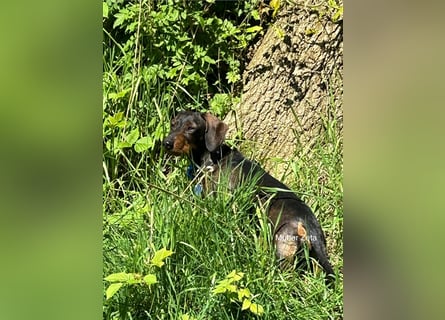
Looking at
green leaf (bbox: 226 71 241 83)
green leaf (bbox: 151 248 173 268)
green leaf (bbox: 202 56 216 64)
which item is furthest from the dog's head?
green leaf (bbox: 151 248 173 268)

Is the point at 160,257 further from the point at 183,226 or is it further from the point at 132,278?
the point at 183,226

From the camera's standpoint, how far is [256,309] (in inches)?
91.6

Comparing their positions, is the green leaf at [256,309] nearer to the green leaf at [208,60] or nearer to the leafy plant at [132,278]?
the leafy plant at [132,278]

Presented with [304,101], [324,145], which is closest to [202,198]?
[324,145]

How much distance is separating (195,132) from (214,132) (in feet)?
0.44

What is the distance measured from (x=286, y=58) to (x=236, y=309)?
241cm

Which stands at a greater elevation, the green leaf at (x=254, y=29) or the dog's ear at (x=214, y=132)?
the green leaf at (x=254, y=29)

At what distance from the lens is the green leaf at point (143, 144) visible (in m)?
3.77

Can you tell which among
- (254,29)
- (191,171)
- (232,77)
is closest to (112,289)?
(191,171)

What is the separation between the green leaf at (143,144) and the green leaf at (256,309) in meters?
1.63

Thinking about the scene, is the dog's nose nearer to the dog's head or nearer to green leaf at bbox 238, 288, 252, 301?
the dog's head

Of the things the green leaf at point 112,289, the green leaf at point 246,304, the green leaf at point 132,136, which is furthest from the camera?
the green leaf at point 132,136

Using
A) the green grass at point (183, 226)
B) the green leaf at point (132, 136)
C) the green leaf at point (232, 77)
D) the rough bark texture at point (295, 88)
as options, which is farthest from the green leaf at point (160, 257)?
the green leaf at point (232, 77)
